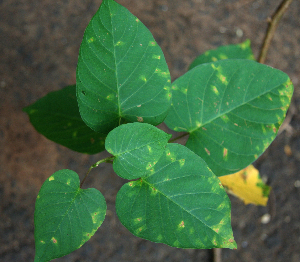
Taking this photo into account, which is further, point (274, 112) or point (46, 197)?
point (274, 112)

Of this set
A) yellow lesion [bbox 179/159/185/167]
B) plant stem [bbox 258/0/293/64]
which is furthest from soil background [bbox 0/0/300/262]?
yellow lesion [bbox 179/159/185/167]

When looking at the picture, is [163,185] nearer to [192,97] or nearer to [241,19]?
[192,97]

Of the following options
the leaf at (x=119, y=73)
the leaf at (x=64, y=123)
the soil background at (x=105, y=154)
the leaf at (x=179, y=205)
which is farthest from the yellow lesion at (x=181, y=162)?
the soil background at (x=105, y=154)

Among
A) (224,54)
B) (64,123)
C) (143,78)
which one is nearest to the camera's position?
(143,78)

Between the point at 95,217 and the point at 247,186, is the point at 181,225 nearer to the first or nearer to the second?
the point at 95,217

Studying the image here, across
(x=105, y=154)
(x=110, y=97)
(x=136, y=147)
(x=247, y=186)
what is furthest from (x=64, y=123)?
(x=247, y=186)

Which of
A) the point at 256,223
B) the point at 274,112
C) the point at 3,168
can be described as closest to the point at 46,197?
the point at 274,112

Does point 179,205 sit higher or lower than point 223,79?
lower
